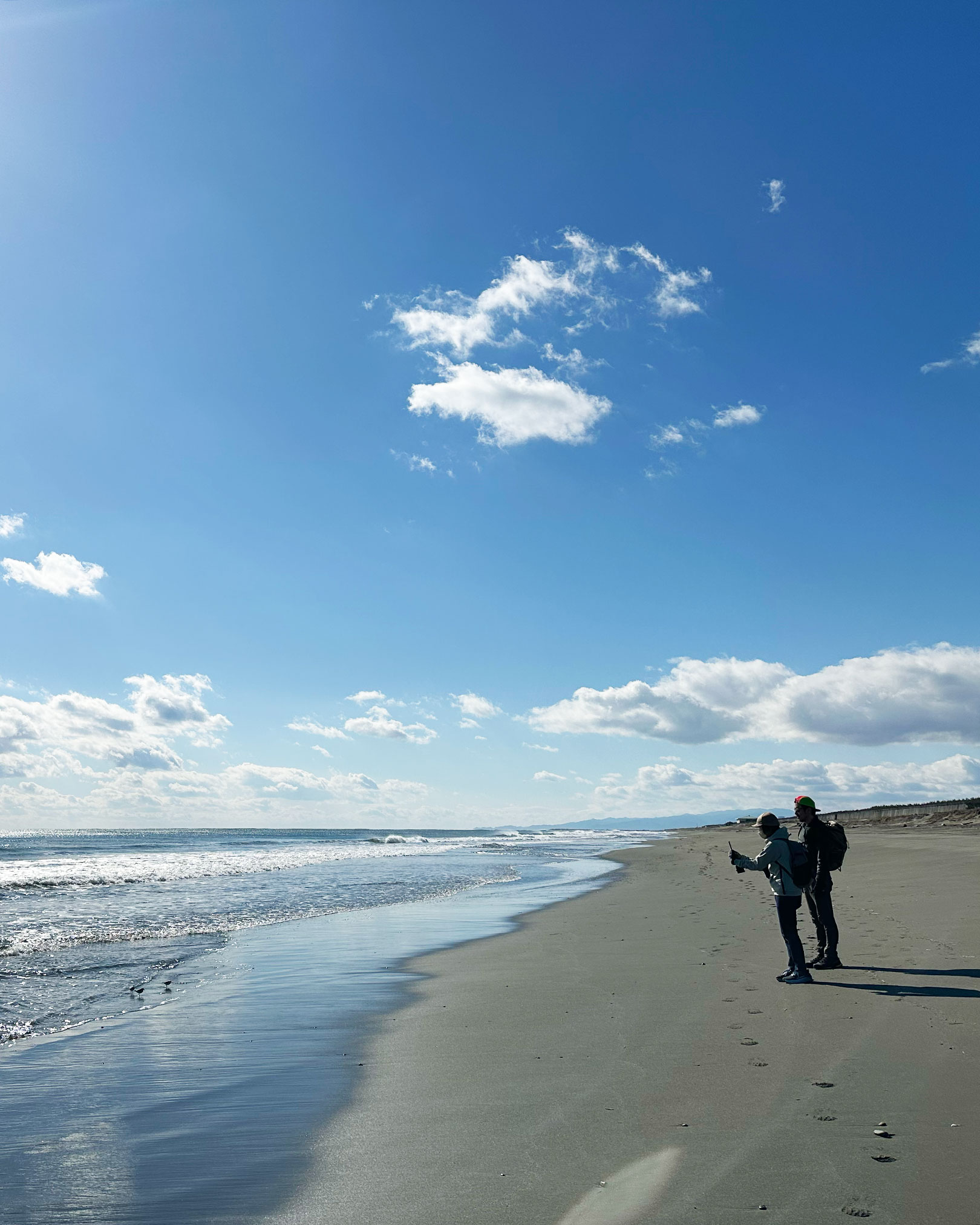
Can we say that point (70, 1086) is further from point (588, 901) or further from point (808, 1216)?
point (588, 901)

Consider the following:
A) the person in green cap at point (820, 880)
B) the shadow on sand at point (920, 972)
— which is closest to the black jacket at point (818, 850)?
the person in green cap at point (820, 880)

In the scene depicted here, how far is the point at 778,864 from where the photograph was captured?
10.1 m

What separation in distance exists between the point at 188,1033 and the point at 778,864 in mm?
6966

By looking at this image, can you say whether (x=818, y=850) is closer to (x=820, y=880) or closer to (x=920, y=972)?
(x=820, y=880)

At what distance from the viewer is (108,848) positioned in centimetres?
7381

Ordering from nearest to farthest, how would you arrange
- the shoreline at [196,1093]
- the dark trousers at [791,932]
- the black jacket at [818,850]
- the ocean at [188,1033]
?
the shoreline at [196,1093]
the ocean at [188,1033]
the dark trousers at [791,932]
the black jacket at [818,850]

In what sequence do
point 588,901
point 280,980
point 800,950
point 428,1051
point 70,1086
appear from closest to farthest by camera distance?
1. point 70,1086
2. point 428,1051
3. point 800,950
4. point 280,980
5. point 588,901

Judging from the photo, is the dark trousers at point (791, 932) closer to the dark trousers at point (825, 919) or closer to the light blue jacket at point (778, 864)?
the light blue jacket at point (778, 864)

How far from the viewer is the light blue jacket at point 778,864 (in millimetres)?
9992

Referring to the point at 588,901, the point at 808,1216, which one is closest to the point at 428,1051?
the point at 808,1216

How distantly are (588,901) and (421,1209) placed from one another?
16.6 m

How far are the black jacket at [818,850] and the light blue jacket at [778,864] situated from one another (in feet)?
1.60

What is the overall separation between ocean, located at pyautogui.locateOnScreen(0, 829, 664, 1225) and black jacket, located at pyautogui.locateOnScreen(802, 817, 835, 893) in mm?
5461

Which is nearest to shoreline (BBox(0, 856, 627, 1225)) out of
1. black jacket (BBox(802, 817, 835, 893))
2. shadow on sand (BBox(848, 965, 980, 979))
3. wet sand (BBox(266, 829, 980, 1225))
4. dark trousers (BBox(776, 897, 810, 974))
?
wet sand (BBox(266, 829, 980, 1225))
